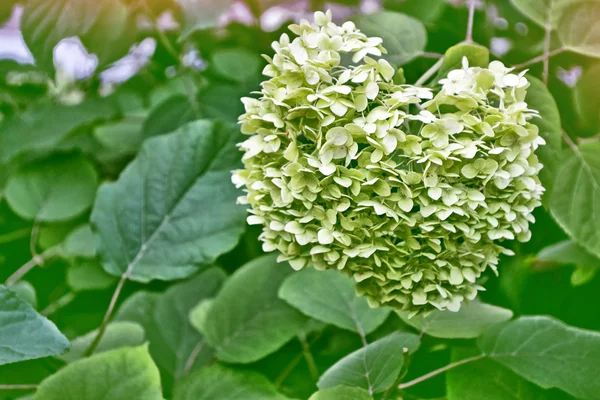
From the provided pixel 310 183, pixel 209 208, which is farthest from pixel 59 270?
pixel 310 183

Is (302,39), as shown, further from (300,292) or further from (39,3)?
(39,3)

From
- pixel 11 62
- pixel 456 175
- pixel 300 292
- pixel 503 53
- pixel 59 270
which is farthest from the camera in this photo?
pixel 11 62

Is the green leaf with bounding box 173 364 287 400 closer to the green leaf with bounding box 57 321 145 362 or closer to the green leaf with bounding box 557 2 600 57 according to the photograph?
A: the green leaf with bounding box 57 321 145 362

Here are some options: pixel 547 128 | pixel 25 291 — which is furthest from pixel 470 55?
pixel 25 291

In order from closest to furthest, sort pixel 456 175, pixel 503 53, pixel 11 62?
pixel 456 175
pixel 503 53
pixel 11 62

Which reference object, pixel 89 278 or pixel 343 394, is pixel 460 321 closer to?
pixel 343 394

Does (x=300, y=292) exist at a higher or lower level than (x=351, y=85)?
lower

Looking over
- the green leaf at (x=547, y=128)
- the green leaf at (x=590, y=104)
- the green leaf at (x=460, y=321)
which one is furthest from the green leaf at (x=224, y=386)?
the green leaf at (x=590, y=104)
